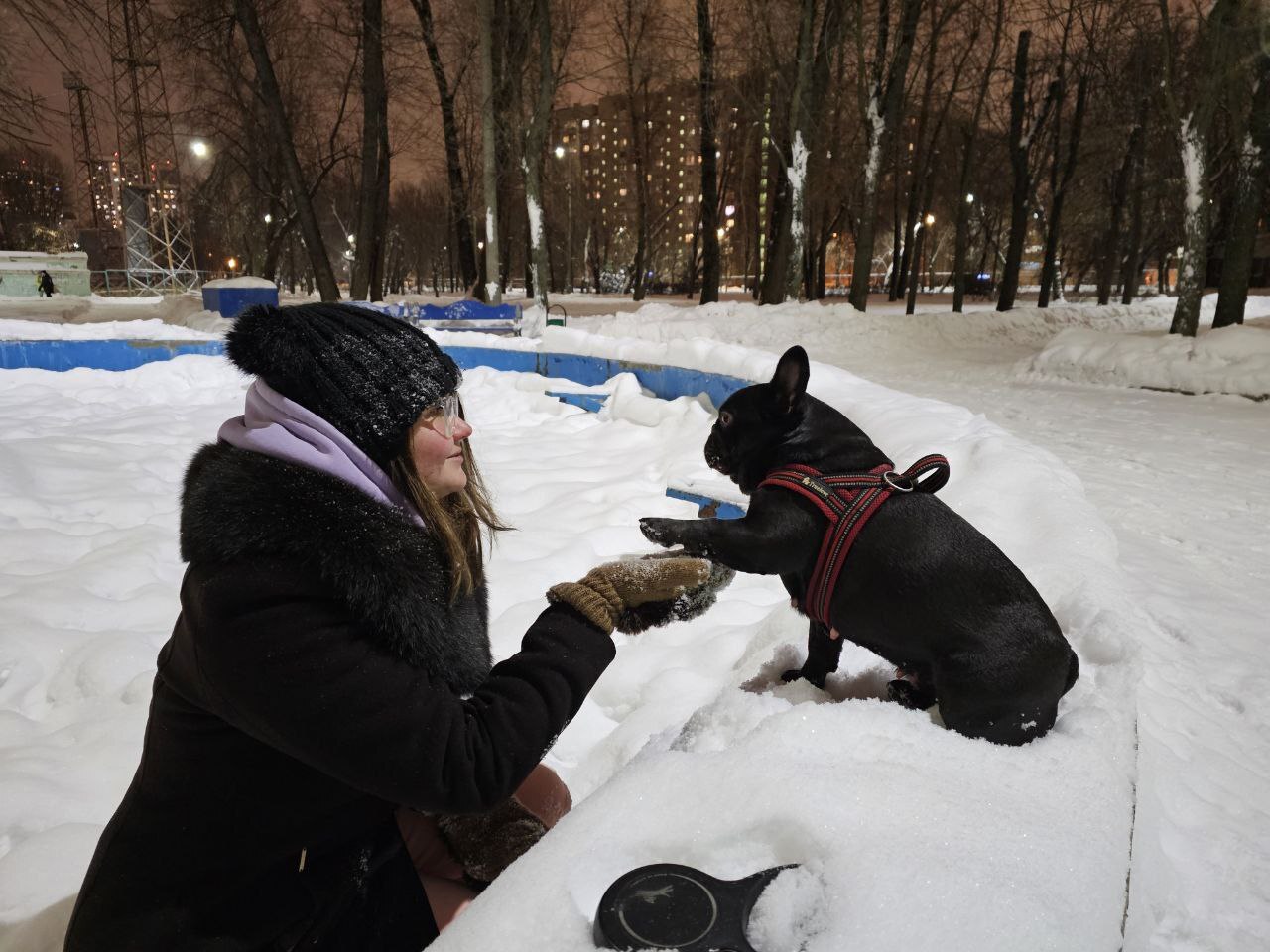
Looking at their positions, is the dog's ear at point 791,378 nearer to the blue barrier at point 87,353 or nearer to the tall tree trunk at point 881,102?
the blue barrier at point 87,353

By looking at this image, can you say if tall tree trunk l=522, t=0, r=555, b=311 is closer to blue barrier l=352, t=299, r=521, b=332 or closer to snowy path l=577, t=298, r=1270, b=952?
blue barrier l=352, t=299, r=521, b=332

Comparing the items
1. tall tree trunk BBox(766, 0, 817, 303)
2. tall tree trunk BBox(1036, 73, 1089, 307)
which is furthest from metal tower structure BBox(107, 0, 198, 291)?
tall tree trunk BBox(1036, 73, 1089, 307)

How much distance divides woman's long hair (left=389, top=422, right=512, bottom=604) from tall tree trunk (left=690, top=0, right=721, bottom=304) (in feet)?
63.9

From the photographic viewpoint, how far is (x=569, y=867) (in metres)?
1.22

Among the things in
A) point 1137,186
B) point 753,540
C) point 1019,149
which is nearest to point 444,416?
point 753,540

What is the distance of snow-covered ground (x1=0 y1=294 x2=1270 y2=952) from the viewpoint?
122 centimetres

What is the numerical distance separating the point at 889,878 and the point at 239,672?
106cm

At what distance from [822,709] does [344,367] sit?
1240 millimetres

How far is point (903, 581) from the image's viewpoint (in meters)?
2.02

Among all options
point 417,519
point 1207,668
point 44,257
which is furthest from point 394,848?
point 44,257

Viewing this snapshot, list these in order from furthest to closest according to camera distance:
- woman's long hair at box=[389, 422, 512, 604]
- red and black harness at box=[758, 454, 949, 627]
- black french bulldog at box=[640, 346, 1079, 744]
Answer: red and black harness at box=[758, 454, 949, 627] < black french bulldog at box=[640, 346, 1079, 744] < woman's long hair at box=[389, 422, 512, 604]

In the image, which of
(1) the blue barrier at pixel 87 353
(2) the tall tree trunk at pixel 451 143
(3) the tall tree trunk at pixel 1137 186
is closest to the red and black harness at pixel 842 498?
(1) the blue barrier at pixel 87 353

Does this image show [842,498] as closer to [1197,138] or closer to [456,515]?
[456,515]

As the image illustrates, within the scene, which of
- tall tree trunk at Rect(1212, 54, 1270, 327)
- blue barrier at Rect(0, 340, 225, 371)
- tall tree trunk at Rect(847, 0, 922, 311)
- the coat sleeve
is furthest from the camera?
tall tree trunk at Rect(847, 0, 922, 311)
